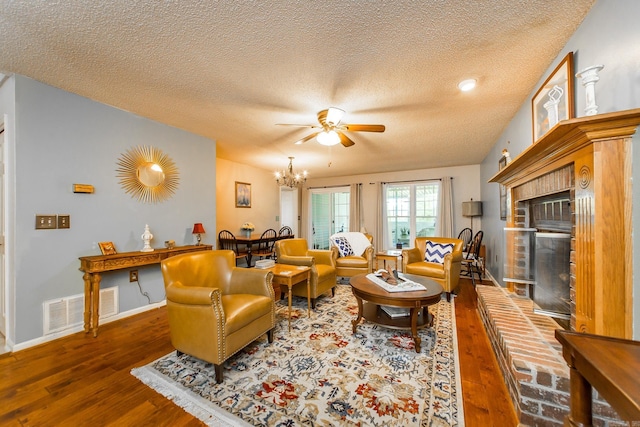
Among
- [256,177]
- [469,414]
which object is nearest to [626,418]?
[469,414]

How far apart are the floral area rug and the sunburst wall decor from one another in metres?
2.00

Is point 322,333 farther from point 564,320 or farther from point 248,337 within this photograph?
point 564,320

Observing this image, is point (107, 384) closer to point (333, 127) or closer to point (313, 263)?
point (313, 263)

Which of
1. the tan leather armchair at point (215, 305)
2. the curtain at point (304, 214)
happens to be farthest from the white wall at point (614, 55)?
the curtain at point (304, 214)

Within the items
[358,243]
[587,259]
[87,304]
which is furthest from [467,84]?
[87,304]

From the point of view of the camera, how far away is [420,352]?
2145mm

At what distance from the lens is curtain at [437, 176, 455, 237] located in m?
5.67

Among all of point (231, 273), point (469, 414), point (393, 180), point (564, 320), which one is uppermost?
point (393, 180)

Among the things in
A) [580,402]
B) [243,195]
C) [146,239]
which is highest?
[243,195]

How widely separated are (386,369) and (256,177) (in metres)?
5.01

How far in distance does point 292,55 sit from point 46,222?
9.00 feet

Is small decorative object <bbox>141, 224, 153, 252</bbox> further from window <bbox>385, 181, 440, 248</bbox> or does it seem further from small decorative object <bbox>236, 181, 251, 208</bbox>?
window <bbox>385, 181, 440, 248</bbox>

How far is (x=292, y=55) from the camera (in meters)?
1.84

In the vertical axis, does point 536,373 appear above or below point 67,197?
below
